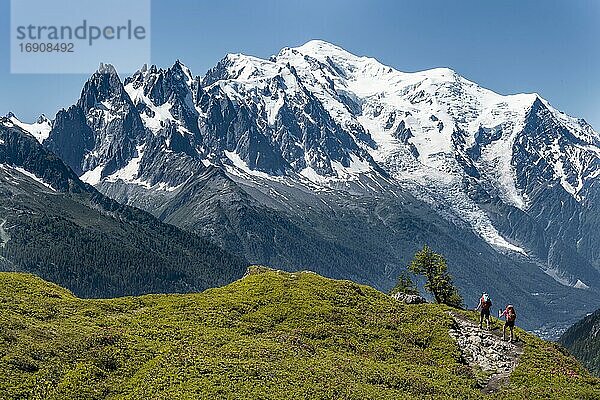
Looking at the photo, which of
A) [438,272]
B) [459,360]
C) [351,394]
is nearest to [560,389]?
[459,360]

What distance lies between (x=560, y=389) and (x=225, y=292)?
36.4 metres

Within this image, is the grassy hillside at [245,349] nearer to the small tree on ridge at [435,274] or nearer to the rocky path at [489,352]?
the rocky path at [489,352]

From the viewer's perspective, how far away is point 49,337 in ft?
153

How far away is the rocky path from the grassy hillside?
112cm

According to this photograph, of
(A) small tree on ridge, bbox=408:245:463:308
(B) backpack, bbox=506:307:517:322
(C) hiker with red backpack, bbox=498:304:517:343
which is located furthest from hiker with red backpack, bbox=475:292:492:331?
(A) small tree on ridge, bbox=408:245:463:308

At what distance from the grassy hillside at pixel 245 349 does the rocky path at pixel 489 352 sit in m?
1.12

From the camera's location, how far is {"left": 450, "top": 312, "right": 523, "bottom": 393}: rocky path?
52.4 metres

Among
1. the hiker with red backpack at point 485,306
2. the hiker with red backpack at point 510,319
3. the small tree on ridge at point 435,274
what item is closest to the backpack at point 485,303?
the hiker with red backpack at point 485,306

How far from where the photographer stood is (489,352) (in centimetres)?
5750

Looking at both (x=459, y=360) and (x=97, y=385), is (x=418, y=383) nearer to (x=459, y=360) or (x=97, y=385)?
(x=459, y=360)

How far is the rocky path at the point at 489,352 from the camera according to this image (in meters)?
52.4

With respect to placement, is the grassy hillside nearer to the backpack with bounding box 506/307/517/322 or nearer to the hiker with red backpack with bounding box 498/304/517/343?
the hiker with red backpack with bounding box 498/304/517/343

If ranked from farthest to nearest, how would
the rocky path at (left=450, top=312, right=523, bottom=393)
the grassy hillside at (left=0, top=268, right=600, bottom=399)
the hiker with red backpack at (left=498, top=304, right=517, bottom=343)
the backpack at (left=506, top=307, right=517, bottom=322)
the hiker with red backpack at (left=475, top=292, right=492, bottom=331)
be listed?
the hiker with red backpack at (left=475, top=292, right=492, bottom=331) → the hiker with red backpack at (left=498, top=304, right=517, bottom=343) → the backpack at (left=506, top=307, right=517, bottom=322) → the rocky path at (left=450, top=312, right=523, bottom=393) → the grassy hillside at (left=0, top=268, right=600, bottom=399)

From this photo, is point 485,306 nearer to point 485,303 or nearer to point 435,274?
point 485,303
